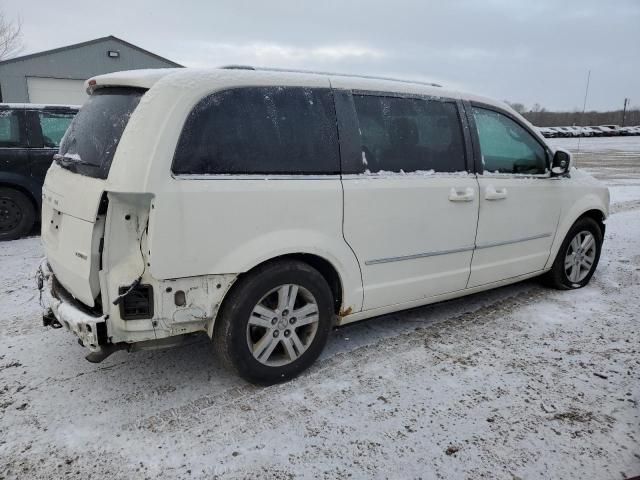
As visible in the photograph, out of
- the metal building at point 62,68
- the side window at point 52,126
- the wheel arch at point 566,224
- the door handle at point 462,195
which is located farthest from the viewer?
the metal building at point 62,68

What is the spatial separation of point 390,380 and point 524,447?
867 mm

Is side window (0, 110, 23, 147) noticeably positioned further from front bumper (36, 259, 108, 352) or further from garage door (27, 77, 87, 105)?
garage door (27, 77, 87, 105)

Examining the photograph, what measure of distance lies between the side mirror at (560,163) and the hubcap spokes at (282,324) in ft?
8.58

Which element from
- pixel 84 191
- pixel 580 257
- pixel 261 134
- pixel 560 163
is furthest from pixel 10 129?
pixel 580 257

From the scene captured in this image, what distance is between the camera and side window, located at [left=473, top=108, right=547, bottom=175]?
3885mm

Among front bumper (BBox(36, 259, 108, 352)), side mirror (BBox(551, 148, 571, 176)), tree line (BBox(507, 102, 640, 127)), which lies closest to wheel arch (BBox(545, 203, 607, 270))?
side mirror (BBox(551, 148, 571, 176))

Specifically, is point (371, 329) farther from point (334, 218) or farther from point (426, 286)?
point (334, 218)

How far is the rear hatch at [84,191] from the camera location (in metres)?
2.62

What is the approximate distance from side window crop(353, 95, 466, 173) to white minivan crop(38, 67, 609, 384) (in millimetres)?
11

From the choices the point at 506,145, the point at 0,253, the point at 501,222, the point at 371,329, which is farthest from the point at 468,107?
the point at 0,253

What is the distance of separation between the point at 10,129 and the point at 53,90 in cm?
1577

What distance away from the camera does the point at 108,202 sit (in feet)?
8.41

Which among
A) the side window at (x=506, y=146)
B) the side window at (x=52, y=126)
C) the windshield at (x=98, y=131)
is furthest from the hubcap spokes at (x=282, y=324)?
the side window at (x=52, y=126)

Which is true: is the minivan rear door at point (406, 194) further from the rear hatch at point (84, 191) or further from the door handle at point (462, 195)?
the rear hatch at point (84, 191)
